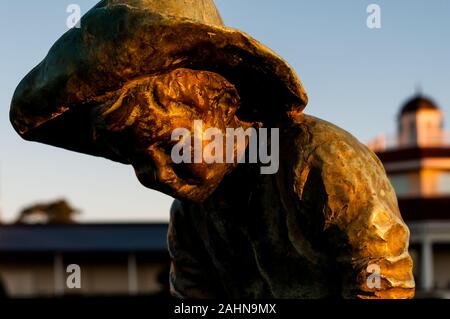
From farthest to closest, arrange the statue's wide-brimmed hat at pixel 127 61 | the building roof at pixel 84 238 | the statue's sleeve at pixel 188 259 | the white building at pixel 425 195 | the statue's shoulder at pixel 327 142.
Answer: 1. the white building at pixel 425 195
2. the building roof at pixel 84 238
3. the statue's sleeve at pixel 188 259
4. the statue's shoulder at pixel 327 142
5. the statue's wide-brimmed hat at pixel 127 61

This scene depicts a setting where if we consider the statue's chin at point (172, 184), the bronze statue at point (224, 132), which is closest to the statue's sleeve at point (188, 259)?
the bronze statue at point (224, 132)

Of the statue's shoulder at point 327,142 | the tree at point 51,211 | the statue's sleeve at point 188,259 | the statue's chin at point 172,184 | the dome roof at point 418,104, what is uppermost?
the statue's shoulder at point 327,142

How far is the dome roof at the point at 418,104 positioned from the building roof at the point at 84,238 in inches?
634

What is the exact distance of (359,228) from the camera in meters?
1.67

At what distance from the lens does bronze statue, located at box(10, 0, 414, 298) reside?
151 cm

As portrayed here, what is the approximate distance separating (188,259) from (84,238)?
719 inches

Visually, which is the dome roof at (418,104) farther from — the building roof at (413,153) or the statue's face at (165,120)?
the statue's face at (165,120)

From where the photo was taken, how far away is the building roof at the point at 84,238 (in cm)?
1872

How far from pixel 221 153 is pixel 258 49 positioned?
25cm

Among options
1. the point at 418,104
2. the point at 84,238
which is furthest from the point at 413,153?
the point at 84,238

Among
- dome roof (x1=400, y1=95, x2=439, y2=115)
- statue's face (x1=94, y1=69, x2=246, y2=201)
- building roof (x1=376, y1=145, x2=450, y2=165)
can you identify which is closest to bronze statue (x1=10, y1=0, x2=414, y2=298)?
statue's face (x1=94, y1=69, x2=246, y2=201)

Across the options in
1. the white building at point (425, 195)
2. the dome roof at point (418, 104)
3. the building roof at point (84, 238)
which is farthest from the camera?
the dome roof at point (418, 104)

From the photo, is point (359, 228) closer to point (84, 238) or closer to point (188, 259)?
point (188, 259)

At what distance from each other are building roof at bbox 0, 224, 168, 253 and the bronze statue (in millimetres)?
16343
